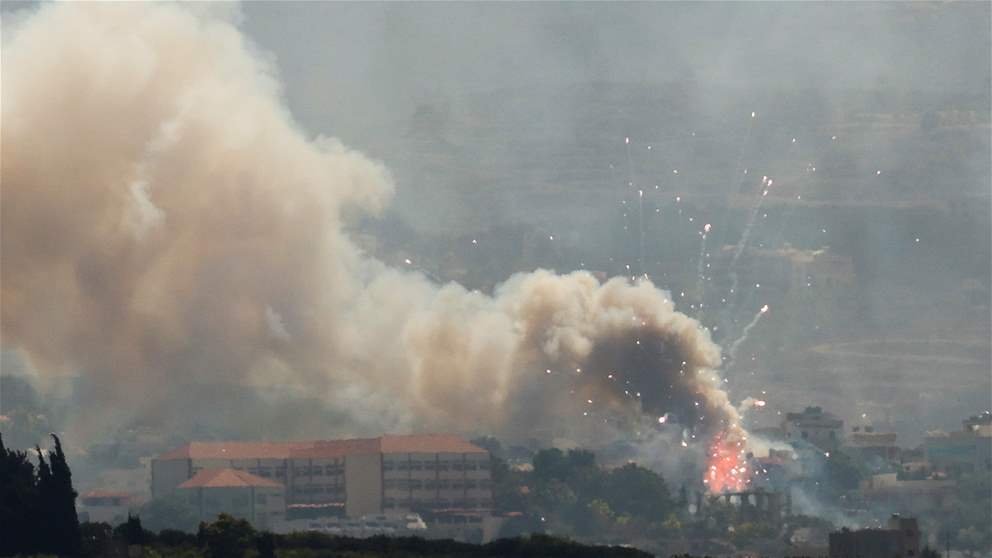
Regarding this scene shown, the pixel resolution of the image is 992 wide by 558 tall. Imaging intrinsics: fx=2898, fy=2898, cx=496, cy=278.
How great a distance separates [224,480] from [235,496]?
139 centimetres

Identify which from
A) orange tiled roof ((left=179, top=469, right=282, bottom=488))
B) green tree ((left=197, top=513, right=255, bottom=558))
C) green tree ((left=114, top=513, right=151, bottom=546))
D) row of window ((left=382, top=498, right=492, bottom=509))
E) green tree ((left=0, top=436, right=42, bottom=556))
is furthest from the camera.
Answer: row of window ((left=382, top=498, right=492, bottom=509))

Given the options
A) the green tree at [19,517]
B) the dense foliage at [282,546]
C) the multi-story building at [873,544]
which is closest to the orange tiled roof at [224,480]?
the multi-story building at [873,544]

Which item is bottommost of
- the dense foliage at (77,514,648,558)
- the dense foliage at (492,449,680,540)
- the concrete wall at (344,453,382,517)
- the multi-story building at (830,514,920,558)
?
the dense foliage at (77,514,648,558)

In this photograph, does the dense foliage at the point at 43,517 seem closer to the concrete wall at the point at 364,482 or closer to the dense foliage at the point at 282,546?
the dense foliage at the point at 282,546

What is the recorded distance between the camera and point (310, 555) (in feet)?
357

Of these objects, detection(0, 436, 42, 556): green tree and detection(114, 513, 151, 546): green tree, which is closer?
detection(0, 436, 42, 556): green tree

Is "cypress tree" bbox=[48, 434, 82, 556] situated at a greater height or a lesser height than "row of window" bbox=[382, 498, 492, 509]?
lesser

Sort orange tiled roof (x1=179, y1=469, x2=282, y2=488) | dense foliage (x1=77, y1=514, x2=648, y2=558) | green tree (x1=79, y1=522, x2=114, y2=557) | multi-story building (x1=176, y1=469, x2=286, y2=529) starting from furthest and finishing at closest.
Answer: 1. orange tiled roof (x1=179, y1=469, x2=282, y2=488)
2. multi-story building (x1=176, y1=469, x2=286, y2=529)
3. dense foliage (x1=77, y1=514, x2=648, y2=558)
4. green tree (x1=79, y1=522, x2=114, y2=557)

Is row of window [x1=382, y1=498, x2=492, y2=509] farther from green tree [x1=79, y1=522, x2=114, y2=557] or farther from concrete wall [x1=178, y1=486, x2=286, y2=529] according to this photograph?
green tree [x1=79, y1=522, x2=114, y2=557]

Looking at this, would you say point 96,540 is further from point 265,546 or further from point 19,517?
point 265,546

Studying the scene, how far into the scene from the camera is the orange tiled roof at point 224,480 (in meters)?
194

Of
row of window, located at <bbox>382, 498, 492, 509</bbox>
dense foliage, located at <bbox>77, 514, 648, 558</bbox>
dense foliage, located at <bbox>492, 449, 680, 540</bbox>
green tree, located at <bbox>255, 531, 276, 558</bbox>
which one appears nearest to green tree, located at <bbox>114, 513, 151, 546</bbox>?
dense foliage, located at <bbox>77, 514, 648, 558</bbox>

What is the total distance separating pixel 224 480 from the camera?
194 meters

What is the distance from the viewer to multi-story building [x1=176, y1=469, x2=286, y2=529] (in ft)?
630
